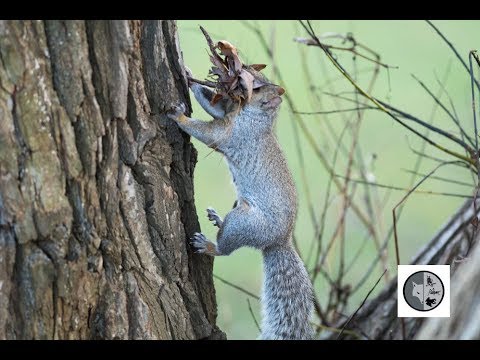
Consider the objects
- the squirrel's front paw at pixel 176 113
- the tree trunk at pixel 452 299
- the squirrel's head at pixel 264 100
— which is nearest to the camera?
the tree trunk at pixel 452 299

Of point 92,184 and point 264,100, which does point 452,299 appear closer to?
point 92,184

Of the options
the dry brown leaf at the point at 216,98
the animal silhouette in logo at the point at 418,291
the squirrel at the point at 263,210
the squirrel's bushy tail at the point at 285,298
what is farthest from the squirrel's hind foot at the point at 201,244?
the animal silhouette in logo at the point at 418,291

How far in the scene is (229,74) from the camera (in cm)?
162

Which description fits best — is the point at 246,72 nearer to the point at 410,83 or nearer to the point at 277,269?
the point at 277,269

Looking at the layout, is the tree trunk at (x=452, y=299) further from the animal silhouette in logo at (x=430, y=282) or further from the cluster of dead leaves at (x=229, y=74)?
the cluster of dead leaves at (x=229, y=74)

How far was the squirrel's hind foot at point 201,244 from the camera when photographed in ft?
5.09

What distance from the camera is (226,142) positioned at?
1.74 m

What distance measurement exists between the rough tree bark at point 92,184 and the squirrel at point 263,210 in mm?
196

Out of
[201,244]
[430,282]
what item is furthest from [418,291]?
[201,244]

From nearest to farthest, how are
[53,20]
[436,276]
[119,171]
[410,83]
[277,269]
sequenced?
1. [53,20]
2. [119,171]
3. [436,276]
4. [277,269]
5. [410,83]

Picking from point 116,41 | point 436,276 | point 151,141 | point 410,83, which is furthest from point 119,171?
point 410,83

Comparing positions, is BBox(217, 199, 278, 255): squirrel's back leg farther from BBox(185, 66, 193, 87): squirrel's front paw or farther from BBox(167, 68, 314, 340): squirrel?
BBox(185, 66, 193, 87): squirrel's front paw

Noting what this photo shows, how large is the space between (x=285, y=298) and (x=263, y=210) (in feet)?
0.68

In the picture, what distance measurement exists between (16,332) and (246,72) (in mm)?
726
